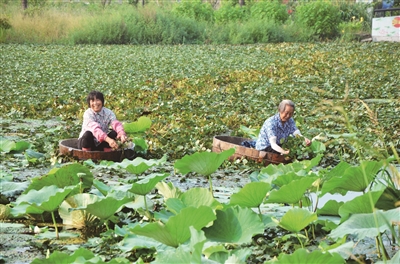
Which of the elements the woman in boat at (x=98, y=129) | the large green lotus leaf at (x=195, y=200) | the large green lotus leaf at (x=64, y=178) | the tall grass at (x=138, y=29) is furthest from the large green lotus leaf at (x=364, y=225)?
the tall grass at (x=138, y=29)

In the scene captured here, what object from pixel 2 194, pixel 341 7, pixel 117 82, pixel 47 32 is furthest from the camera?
pixel 341 7

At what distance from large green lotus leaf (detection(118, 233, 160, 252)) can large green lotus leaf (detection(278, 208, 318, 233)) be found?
0.51 metres

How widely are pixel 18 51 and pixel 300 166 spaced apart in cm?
1529

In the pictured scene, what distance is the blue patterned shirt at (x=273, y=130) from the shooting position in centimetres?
579

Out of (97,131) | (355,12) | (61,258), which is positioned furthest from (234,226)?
(355,12)

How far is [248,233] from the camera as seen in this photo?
2596 millimetres

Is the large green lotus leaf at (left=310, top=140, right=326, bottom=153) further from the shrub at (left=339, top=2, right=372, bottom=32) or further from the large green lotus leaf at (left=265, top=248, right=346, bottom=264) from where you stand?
the shrub at (left=339, top=2, right=372, bottom=32)

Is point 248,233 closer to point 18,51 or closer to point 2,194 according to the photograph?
point 2,194

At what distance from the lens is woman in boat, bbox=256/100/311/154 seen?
18.7ft

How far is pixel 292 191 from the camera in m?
2.86

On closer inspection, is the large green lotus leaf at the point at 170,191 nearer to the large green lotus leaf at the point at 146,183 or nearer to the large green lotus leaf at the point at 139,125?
the large green lotus leaf at the point at 146,183

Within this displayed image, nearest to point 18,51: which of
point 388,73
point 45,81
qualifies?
point 45,81

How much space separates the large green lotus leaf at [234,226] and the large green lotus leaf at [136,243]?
0.21m

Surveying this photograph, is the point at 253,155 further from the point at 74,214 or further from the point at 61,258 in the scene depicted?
the point at 61,258
